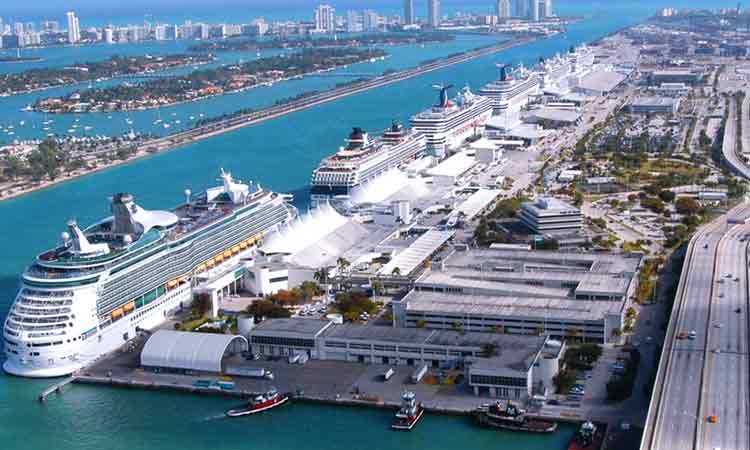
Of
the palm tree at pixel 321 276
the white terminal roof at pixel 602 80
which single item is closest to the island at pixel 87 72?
the white terminal roof at pixel 602 80

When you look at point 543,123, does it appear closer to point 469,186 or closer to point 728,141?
point 728,141

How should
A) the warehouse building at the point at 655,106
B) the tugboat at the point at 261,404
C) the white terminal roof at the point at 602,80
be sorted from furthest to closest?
1. the white terminal roof at the point at 602,80
2. the warehouse building at the point at 655,106
3. the tugboat at the point at 261,404

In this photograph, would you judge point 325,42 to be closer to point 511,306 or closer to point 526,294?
point 526,294

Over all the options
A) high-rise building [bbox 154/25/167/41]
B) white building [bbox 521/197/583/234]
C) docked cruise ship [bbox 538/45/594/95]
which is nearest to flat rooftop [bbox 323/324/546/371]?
white building [bbox 521/197/583/234]

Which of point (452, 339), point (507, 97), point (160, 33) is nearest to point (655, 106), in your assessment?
point (507, 97)

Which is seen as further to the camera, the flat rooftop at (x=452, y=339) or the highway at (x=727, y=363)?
the flat rooftop at (x=452, y=339)

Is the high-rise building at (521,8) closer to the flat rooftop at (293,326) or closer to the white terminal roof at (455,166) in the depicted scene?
the white terminal roof at (455,166)
